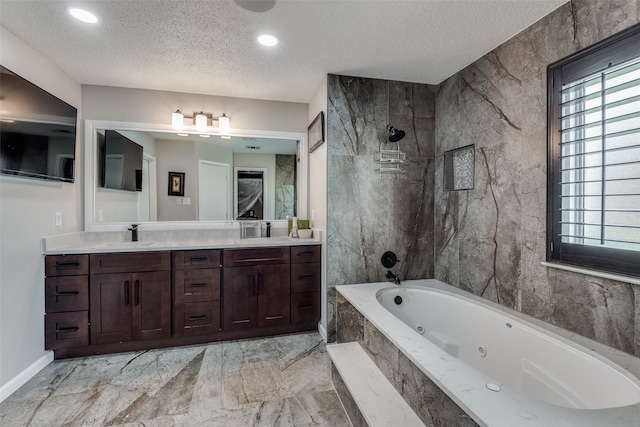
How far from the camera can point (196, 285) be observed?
2619 millimetres

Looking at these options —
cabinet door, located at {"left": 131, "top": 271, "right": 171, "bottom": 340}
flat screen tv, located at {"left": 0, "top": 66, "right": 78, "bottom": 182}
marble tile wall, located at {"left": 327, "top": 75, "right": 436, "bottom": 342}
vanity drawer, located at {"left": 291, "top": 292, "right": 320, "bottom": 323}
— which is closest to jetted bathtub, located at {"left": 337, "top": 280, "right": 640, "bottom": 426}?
marble tile wall, located at {"left": 327, "top": 75, "right": 436, "bottom": 342}

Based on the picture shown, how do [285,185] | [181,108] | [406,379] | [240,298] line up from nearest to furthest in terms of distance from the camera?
1. [406,379]
2. [240,298]
3. [181,108]
4. [285,185]

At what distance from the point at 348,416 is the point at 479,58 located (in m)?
2.82

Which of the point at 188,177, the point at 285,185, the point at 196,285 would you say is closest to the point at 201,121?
the point at 188,177

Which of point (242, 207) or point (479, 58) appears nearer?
point (479, 58)

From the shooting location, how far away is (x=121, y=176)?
A: 2922mm

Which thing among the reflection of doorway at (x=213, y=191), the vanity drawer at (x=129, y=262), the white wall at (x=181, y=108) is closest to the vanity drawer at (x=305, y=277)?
the reflection of doorway at (x=213, y=191)

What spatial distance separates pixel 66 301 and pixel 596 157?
3847 mm

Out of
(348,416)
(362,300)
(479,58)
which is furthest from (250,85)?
(348,416)

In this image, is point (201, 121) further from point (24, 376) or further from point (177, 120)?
point (24, 376)

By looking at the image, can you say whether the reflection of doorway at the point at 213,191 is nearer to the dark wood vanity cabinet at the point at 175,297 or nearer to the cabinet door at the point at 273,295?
the dark wood vanity cabinet at the point at 175,297

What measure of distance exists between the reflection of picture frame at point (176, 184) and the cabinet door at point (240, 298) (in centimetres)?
108

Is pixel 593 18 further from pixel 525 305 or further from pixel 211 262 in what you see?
pixel 211 262

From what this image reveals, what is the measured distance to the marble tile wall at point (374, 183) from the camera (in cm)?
269
